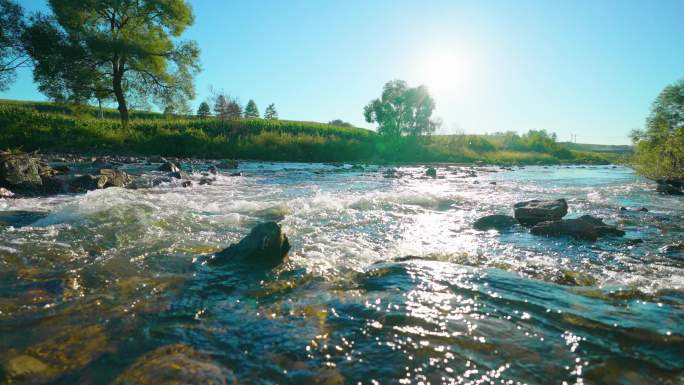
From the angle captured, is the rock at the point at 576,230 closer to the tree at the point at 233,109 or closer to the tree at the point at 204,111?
the tree at the point at 233,109

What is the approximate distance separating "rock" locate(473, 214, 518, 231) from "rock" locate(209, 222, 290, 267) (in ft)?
14.2

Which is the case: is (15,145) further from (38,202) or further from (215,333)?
(215,333)

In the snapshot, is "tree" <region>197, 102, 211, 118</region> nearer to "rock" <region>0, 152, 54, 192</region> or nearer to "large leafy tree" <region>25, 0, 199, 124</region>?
"large leafy tree" <region>25, 0, 199, 124</region>

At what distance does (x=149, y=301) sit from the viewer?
3211mm

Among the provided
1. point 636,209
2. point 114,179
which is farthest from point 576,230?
point 114,179

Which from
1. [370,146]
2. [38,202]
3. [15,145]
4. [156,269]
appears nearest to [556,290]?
[156,269]

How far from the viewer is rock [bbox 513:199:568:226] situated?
7515 millimetres

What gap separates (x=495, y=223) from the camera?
23.9ft

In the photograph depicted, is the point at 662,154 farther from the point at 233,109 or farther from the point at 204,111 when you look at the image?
the point at 204,111

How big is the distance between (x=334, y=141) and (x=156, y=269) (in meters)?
34.4

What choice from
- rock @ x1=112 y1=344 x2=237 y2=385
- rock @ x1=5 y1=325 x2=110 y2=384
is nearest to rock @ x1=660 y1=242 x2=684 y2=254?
rock @ x1=112 y1=344 x2=237 y2=385

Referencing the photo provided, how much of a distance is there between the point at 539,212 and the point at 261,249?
6.07 meters

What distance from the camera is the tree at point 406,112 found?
55.6m

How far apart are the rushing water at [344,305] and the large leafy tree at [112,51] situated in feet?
78.7
